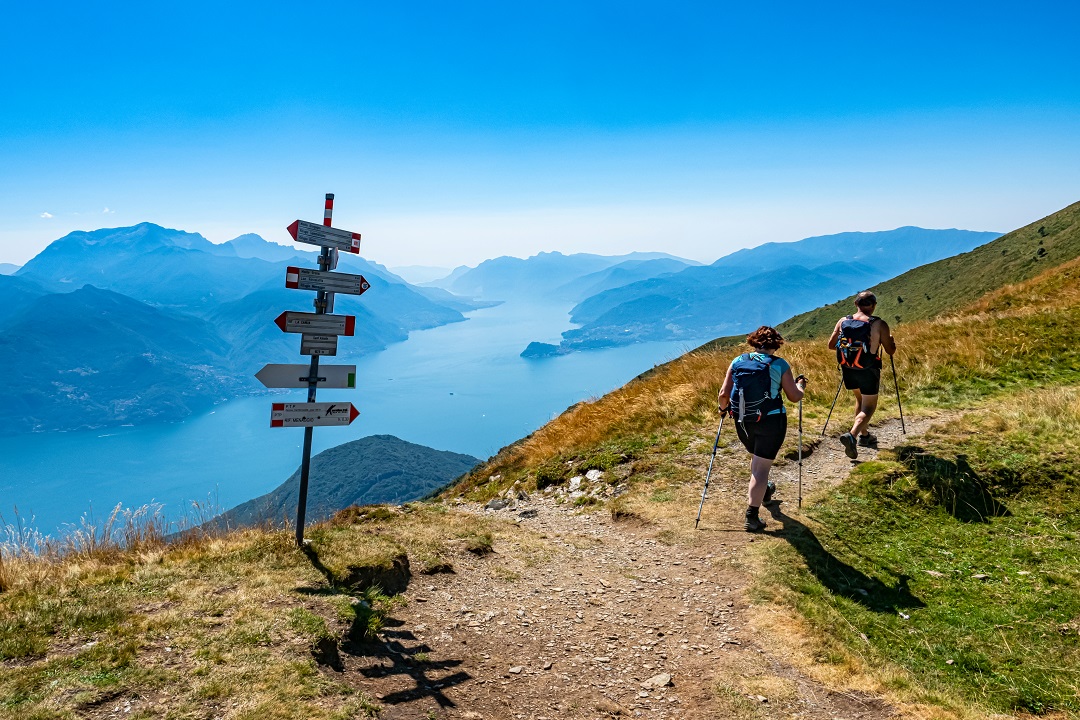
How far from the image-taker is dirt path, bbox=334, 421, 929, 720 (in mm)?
4473

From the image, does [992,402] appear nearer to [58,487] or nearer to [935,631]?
[935,631]

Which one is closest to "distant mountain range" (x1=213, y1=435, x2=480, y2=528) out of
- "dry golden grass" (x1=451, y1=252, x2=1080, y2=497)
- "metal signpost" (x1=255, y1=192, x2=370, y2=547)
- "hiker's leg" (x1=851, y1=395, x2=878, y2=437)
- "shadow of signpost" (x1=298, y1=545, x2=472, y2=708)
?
"dry golden grass" (x1=451, y1=252, x2=1080, y2=497)

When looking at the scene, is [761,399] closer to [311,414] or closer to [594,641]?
[594,641]

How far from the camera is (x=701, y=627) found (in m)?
5.77

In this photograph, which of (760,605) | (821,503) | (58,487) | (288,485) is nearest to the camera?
(760,605)

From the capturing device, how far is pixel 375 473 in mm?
121125

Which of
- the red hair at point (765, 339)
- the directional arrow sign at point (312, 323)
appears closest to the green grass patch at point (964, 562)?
the red hair at point (765, 339)

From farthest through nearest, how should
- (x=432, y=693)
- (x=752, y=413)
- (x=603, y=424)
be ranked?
(x=603, y=424)
(x=752, y=413)
(x=432, y=693)

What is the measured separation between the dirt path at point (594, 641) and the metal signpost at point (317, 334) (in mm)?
2386

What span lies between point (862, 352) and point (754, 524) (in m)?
4.13

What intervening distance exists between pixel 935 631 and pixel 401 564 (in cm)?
592

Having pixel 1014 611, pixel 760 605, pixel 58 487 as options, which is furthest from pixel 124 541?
pixel 58 487

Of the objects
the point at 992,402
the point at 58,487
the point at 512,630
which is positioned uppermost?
the point at 992,402

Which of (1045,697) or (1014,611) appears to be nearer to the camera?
(1045,697)
